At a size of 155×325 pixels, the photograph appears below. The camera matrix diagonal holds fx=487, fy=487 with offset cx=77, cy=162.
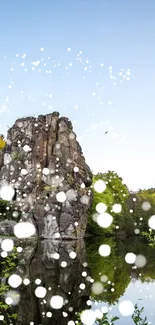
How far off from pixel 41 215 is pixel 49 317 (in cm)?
4128

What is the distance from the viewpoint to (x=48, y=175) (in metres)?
53.9

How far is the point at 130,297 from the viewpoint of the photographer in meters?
13.7

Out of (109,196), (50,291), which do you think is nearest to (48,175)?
(109,196)

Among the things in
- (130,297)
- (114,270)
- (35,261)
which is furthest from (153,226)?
(35,261)

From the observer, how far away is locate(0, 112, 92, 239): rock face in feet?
169

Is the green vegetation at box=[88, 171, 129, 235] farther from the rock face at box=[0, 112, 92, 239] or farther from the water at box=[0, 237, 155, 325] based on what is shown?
the water at box=[0, 237, 155, 325]

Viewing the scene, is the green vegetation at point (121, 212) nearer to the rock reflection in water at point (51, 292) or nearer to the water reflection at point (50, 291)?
the water reflection at point (50, 291)

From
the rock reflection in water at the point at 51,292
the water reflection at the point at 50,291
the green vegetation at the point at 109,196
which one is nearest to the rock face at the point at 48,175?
the green vegetation at the point at 109,196

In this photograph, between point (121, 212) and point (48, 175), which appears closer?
point (48, 175)

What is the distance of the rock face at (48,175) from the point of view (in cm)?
5141

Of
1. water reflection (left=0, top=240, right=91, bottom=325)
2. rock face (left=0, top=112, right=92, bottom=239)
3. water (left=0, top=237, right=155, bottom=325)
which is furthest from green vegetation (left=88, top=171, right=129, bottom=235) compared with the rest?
water reflection (left=0, top=240, right=91, bottom=325)

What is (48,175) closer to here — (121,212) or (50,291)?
(121,212)

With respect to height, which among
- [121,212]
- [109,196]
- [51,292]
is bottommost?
[51,292]

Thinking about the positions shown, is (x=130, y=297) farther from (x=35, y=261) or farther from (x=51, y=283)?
(x=35, y=261)
